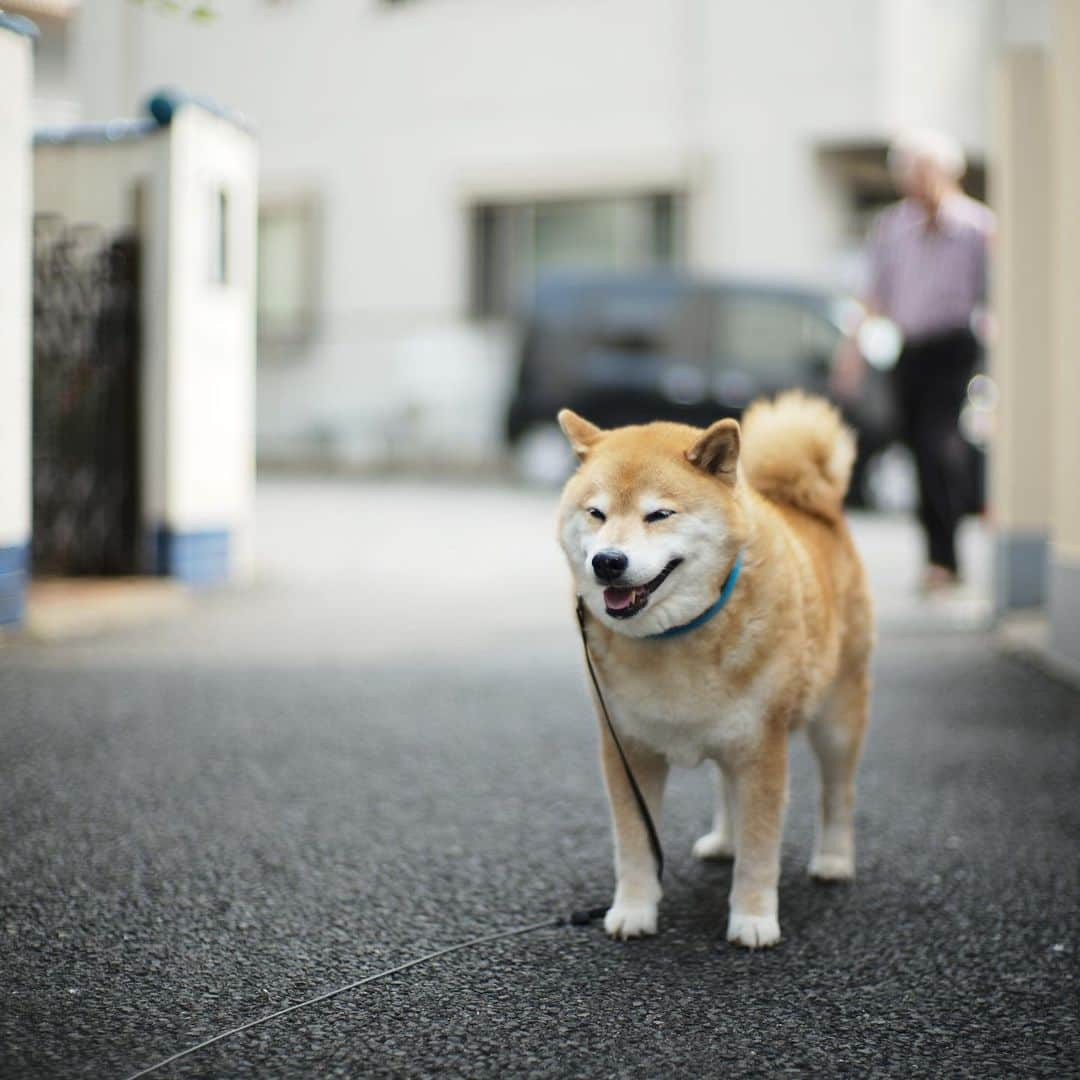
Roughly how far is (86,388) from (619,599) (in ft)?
18.4

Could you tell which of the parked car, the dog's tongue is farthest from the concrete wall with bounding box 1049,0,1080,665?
A: the parked car

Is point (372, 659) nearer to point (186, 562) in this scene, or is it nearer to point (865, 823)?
point (186, 562)

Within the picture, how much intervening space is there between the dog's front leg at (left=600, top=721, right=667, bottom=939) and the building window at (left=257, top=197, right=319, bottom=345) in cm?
1723

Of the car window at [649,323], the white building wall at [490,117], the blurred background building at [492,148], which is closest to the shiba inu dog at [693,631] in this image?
the blurred background building at [492,148]

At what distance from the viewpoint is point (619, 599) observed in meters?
2.64

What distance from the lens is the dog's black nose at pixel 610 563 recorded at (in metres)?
2.56

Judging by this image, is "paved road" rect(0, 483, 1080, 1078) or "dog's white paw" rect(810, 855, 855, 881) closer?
"paved road" rect(0, 483, 1080, 1078)

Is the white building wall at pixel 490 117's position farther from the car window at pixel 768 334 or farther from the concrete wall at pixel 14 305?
the concrete wall at pixel 14 305

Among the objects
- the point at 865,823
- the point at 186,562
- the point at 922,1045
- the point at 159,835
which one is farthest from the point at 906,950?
the point at 186,562

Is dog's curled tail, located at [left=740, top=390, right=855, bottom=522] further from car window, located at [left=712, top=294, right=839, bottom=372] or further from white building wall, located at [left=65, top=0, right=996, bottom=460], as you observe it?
white building wall, located at [left=65, top=0, right=996, bottom=460]

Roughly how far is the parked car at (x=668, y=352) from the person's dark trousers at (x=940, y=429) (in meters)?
4.92

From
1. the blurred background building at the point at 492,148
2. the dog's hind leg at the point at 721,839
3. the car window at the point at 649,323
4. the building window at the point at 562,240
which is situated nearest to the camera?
the dog's hind leg at the point at 721,839

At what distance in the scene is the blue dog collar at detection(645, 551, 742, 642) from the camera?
2.70m

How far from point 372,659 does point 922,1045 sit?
3830 millimetres
